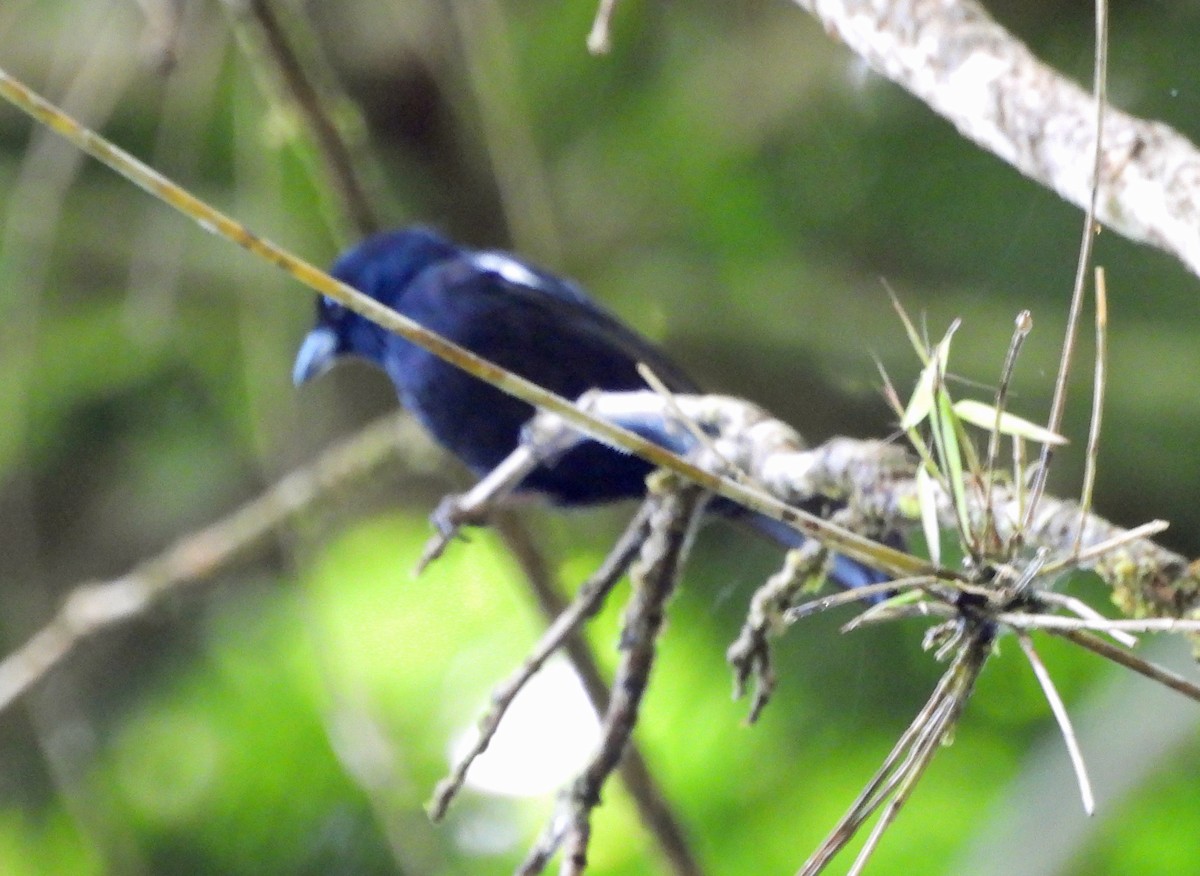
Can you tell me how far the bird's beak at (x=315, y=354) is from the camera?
207 centimetres

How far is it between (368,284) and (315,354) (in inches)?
5.7

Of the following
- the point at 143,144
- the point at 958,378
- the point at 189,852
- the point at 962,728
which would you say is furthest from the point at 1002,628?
the point at 189,852

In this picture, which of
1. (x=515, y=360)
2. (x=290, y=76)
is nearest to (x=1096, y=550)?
(x=515, y=360)

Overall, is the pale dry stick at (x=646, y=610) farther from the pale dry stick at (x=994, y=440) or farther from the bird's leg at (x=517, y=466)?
the pale dry stick at (x=994, y=440)

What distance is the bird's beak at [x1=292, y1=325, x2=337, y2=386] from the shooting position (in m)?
2.07

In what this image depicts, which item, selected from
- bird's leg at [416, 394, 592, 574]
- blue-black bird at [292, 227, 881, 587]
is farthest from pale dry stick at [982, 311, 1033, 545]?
blue-black bird at [292, 227, 881, 587]

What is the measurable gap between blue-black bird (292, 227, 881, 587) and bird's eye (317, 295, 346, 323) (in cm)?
8

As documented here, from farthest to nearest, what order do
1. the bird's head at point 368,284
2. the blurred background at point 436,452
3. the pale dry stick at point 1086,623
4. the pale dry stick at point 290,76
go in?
the bird's head at point 368,284
the pale dry stick at point 290,76
the blurred background at point 436,452
the pale dry stick at point 1086,623

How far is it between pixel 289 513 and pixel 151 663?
64 cm

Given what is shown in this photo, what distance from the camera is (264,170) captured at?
218 cm

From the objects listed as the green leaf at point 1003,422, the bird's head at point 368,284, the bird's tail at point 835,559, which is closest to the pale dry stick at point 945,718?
the green leaf at point 1003,422

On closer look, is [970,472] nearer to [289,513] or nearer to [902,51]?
[902,51]

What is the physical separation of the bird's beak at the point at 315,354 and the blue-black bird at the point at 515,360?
4.5 inches

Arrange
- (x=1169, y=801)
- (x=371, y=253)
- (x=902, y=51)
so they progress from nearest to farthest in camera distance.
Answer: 1. (x=902, y=51)
2. (x=1169, y=801)
3. (x=371, y=253)
